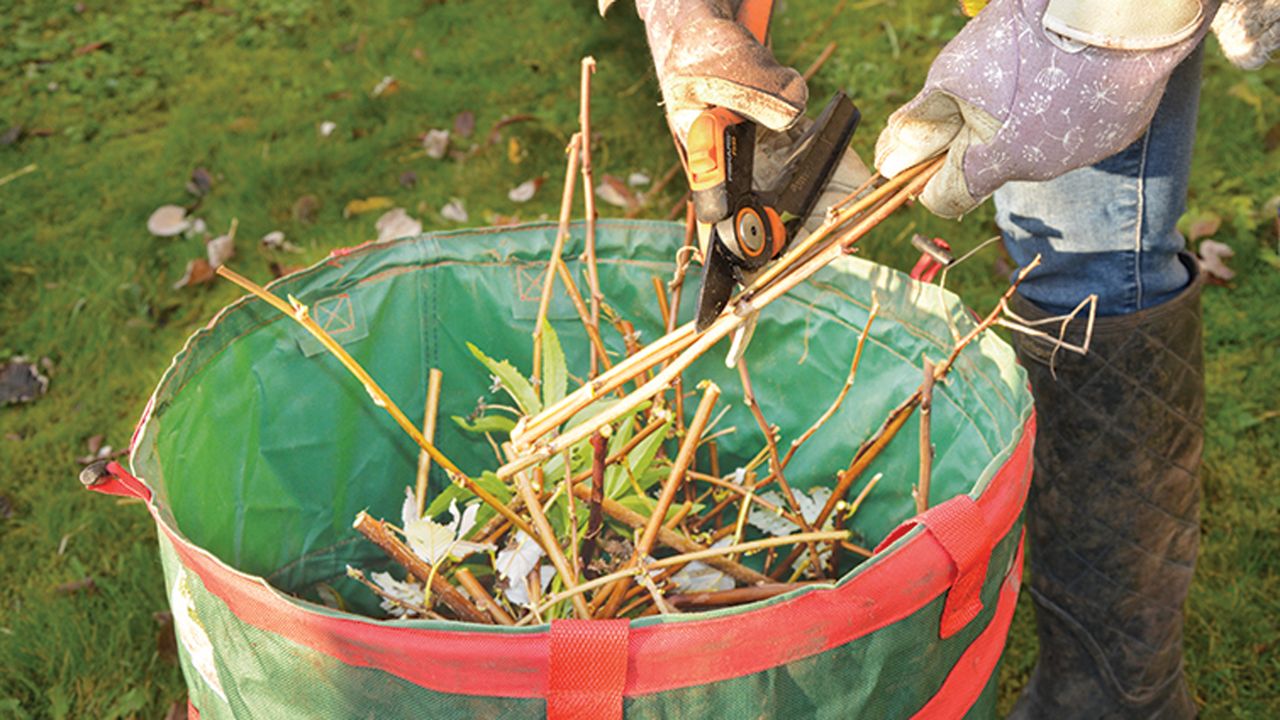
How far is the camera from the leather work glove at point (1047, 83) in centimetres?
112

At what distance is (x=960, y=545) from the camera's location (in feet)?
3.57

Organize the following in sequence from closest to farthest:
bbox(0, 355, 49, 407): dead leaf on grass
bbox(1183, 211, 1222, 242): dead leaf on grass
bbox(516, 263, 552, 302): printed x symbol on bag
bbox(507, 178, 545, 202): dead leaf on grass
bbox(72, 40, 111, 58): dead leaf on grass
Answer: bbox(516, 263, 552, 302): printed x symbol on bag → bbox(0, 355, 49, 407): dead leaf on grass → bbox(1183, 211, 1222, 242): dead leaf on grass → bbox(507, 178, 545, 202): dead leaf on grass → bbox(72, 40, 111, 58): dead leaf on grass

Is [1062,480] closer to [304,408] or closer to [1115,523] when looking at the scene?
[1115,523]

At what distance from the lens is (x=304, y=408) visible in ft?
5.50

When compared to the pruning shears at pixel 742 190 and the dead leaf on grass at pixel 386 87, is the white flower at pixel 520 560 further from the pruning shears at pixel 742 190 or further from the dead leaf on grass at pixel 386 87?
the dead leaf on grass at pixel 386 87

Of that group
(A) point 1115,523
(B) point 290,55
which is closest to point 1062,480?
(A) point 1115,523

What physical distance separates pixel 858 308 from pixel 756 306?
389mm

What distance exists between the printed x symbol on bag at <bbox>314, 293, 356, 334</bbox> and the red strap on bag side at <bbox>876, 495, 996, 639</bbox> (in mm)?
880

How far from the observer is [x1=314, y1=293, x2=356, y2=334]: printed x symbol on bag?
5.40 feet

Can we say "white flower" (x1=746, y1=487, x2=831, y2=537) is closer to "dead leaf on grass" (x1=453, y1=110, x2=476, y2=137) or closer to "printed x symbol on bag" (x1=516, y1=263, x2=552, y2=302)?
"printed x symbol on bag" (x1=516, y1=263, x2=552, y2=302)

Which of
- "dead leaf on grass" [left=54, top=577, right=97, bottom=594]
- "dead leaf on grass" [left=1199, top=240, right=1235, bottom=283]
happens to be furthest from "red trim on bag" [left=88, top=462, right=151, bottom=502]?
"dead leaf on grass" [left=1199, top=240, right=1235, bottom=283]

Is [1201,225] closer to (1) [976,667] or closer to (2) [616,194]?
(2) [616,194]

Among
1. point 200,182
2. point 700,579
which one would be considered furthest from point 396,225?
point 700,579

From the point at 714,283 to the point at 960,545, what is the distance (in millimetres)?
397
